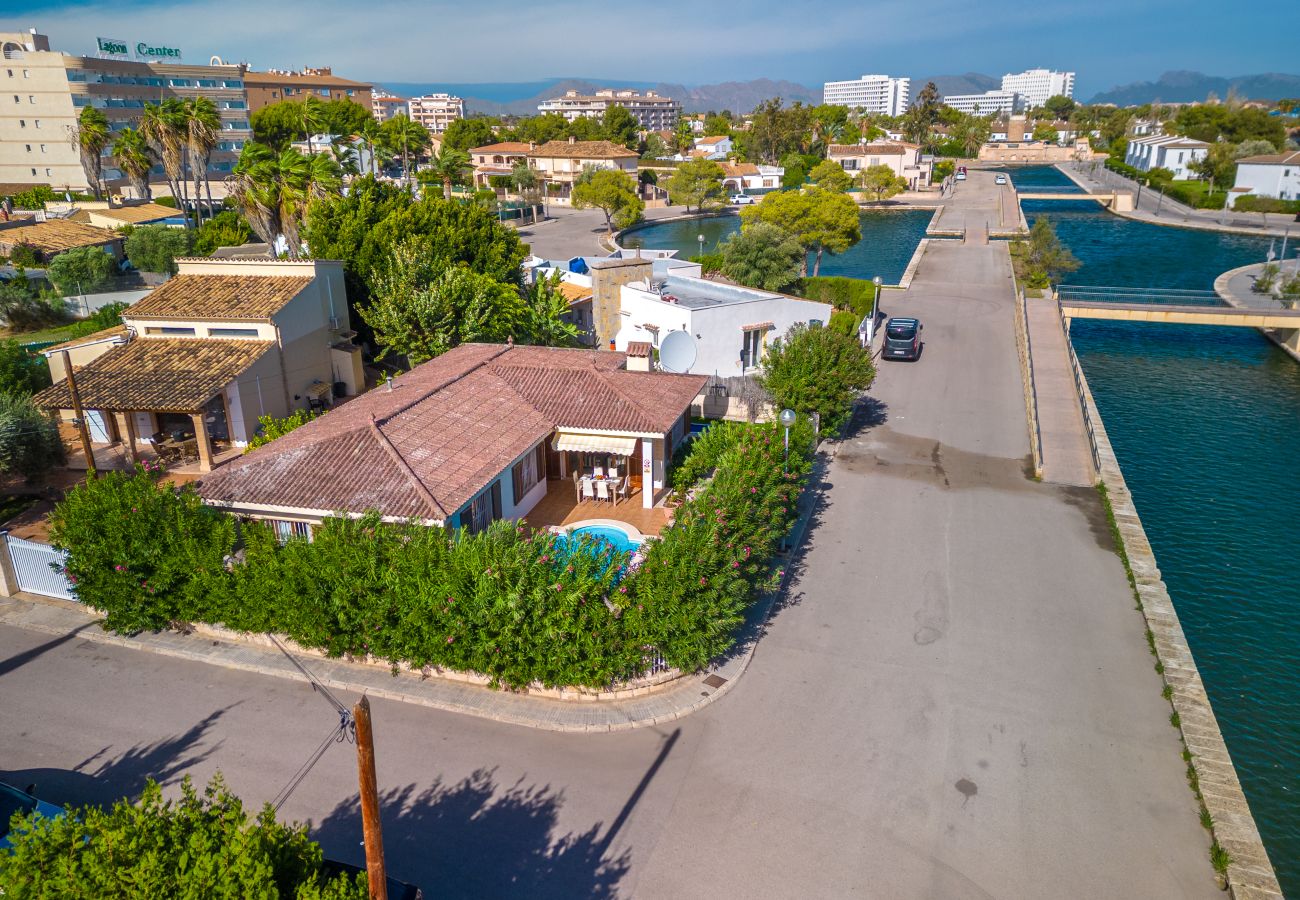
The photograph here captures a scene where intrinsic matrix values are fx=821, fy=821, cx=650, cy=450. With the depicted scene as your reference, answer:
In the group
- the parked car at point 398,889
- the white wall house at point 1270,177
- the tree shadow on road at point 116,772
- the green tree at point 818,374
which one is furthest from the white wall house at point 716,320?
the white wall house at point 1270,177

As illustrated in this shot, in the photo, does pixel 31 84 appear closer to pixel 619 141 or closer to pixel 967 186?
pixel 619 141

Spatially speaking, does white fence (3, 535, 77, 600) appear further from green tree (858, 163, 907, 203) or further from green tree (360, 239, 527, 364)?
green tree (858, 163, 907, 203)

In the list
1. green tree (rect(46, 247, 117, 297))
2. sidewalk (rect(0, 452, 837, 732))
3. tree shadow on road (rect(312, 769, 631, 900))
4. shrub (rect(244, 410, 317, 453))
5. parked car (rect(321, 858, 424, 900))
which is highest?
green tree (rect(46, 247, 117, 297))

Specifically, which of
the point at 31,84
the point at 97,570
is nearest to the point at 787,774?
the point at 97,570

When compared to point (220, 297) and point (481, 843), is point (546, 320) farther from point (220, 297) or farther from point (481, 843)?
point (481, 843)

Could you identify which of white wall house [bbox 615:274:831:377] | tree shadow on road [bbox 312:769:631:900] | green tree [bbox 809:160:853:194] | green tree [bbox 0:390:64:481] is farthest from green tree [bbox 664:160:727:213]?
tree shadow on road [bbox 312:769:631:900]

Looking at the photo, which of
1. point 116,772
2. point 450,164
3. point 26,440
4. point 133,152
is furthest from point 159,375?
point 450,164
